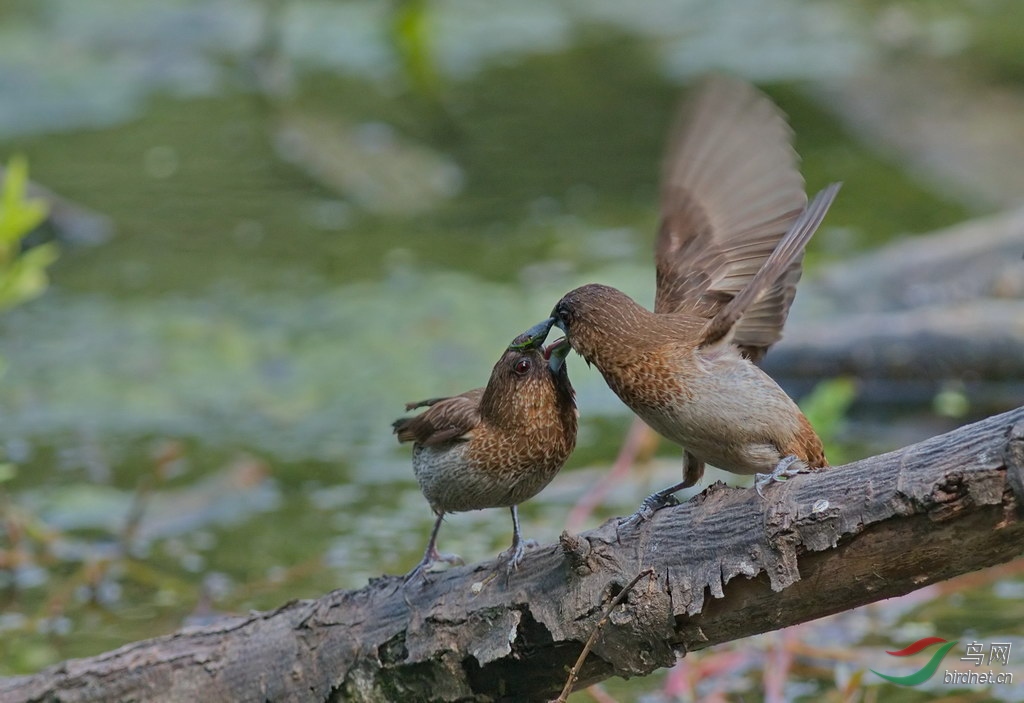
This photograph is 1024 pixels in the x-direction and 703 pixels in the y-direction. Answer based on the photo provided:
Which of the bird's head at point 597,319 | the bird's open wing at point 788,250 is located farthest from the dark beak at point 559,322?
the bird's open wing at point 788,250

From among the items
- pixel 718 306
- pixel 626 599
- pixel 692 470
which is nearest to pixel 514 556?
pixel 626 599

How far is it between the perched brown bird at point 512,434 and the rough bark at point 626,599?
0.71 feet

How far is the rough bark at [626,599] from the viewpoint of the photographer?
9.63 ft

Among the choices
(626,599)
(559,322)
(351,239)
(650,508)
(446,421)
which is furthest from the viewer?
(351,239)

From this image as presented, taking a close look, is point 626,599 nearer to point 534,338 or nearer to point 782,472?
point 782,472

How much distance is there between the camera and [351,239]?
31.4 ft

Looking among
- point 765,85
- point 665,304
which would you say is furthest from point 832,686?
point 765,85

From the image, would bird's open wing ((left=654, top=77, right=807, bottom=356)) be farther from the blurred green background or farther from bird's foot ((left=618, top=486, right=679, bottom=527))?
the blurred green background

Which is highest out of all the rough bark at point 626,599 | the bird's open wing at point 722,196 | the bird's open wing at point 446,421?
the bird's open wing at point 722,196

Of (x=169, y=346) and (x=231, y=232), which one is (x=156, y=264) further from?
(x=169, y=346)

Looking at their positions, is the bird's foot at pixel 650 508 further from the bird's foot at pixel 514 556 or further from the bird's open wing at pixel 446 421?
the bird's open wing at pixel 446 421

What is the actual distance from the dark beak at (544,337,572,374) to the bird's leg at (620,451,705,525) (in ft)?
1.36

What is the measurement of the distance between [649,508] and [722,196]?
110cm

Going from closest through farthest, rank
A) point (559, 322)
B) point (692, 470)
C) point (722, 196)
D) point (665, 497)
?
point (665, 497), point (559, 322), point (692, 470), point (722, 196)
